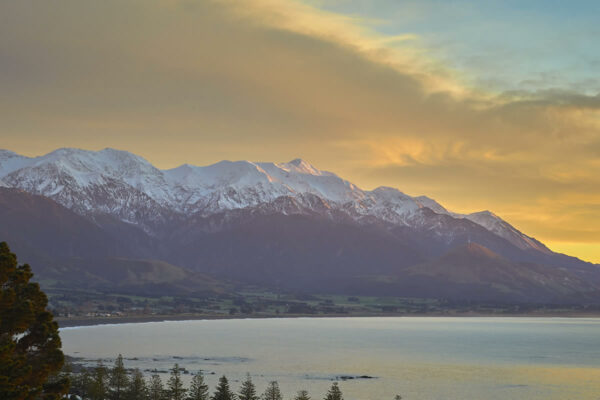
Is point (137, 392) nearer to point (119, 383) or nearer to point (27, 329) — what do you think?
→ point (119, 383)

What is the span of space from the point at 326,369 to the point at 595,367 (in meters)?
66.9

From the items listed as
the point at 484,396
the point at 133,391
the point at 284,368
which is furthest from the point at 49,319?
the point at 284,368

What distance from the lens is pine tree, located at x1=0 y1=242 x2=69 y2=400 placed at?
143ft

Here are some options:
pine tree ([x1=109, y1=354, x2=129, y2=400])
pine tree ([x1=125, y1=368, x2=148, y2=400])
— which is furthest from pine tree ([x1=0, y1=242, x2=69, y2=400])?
pine tree ([x1=109, y1=354, x2=129, y2=400])

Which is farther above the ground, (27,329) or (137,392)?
(27,329)

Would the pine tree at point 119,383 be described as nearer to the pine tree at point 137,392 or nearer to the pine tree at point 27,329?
the pine tree at point 137,392

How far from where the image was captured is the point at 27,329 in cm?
4594

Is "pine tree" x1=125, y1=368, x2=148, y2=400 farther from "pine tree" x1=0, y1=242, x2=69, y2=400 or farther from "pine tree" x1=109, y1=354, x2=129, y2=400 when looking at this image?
"pine tree" x1=0, y1=242, x2=69, y2=400

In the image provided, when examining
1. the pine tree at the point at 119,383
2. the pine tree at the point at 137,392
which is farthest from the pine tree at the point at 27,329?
the pine tree at the point at 119,383

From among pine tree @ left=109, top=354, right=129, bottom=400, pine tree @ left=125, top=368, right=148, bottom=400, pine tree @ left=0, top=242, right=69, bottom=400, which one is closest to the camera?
pine tree @ left=0, top=242, right=69, bottom=400

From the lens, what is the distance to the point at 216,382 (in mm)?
143625

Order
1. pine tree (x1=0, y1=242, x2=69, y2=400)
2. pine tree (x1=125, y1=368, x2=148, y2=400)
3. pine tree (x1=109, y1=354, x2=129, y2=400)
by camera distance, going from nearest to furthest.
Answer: pine tree (x1=0, y1=242, x2=69, y2=400)
pine tree (x1=125, y1=368, x2=148, y2=400)
pine tree (x1=109, y1=354, x2=129, y2=400)

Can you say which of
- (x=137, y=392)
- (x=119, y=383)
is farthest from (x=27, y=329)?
(x=119, y=383)

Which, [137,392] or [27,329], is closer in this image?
[27,329]
